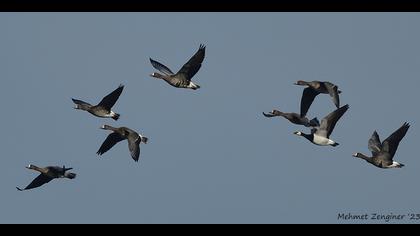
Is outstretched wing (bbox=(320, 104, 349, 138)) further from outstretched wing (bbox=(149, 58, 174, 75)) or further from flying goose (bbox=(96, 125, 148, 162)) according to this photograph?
flying goose (bbox=(96, 125, 148, 162))

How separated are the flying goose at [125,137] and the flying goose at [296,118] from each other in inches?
196

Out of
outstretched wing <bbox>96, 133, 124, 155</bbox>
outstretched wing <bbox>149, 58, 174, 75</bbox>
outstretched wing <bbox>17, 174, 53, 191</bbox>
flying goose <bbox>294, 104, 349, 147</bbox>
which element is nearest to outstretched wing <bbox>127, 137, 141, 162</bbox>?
outstretched wing <bbox>96, 133, 124, 155</bbox>

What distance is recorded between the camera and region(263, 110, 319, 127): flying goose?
3994cm

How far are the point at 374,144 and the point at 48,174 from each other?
1185 cm

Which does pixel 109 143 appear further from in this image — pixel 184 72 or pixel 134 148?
pixel 184 72

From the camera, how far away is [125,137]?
39188 millimetres

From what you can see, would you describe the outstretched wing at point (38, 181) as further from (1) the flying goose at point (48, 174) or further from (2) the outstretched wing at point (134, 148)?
(2) the outstretched wing at point (134, 148)

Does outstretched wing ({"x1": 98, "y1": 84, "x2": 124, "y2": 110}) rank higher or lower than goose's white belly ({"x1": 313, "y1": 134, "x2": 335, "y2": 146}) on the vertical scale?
higher

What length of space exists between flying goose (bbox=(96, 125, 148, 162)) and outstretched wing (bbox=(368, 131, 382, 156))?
312 inches

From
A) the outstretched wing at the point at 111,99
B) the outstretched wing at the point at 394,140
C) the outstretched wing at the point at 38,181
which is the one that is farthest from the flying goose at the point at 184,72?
the outstretched wing at the point at 394,140

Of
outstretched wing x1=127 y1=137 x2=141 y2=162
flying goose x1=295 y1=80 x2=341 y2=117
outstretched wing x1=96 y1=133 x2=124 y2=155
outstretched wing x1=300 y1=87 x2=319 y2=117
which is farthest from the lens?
outstretched wing x1=300 y1=87 x2=319 y2=117
